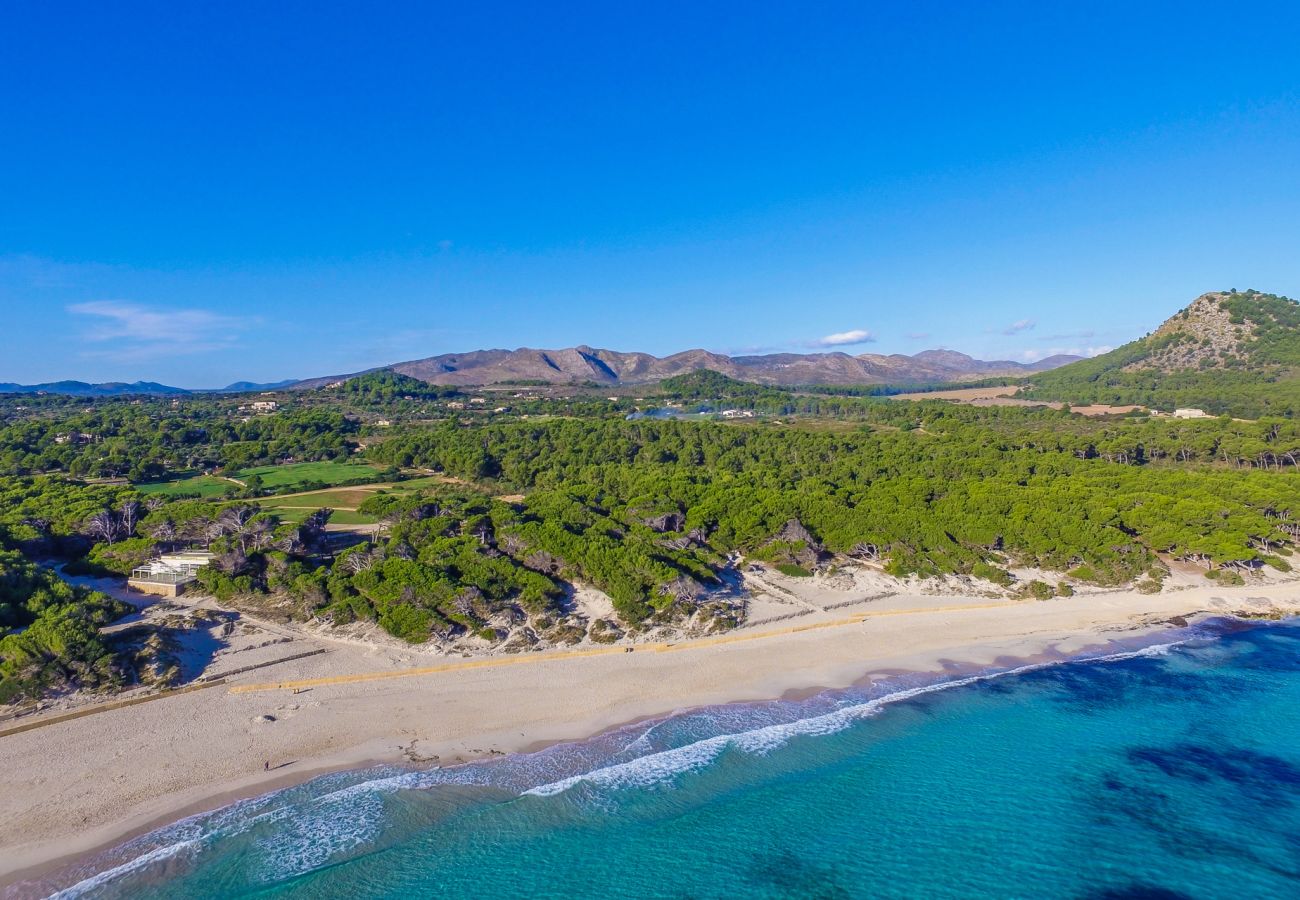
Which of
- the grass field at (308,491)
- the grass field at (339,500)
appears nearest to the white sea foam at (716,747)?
the grass field at (339,500)

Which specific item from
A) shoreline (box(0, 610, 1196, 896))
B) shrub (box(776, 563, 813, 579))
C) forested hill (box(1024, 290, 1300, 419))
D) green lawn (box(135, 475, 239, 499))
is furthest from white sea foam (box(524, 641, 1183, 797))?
forested hill (box(1024, 290, 1300, 419))

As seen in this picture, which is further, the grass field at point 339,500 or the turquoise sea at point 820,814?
the grass field at point 339,500

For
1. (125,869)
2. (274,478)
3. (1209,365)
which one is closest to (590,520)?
(125,869)

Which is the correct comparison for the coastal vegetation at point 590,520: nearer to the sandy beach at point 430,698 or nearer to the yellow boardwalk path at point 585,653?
the yellow boardwalk path at point 585,653

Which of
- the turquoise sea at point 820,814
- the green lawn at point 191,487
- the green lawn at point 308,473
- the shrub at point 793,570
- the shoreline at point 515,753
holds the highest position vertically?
the green lawn at point 308,473

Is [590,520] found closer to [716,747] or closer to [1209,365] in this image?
[716,747]

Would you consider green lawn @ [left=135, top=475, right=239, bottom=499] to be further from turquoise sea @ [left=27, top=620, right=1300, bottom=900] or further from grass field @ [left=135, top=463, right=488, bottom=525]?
turquoise sea @ [left=27, top=620, right=1300, bottom=900]

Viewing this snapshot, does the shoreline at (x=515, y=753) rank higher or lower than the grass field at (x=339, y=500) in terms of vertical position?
lower

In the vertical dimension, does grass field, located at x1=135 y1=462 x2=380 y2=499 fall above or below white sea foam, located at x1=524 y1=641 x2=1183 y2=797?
above
